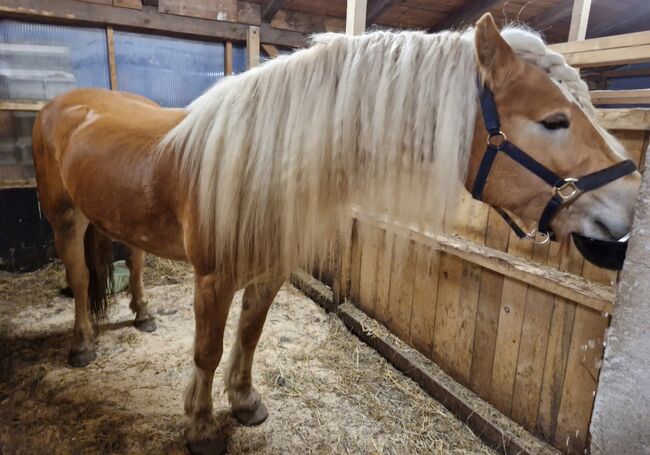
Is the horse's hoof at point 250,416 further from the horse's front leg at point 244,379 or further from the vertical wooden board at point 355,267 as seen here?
the vertical wooden board at point 355,267

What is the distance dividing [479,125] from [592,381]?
40.4 inches

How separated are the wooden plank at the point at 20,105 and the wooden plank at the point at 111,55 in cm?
52

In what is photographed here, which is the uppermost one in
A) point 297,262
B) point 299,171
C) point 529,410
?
point 299,171

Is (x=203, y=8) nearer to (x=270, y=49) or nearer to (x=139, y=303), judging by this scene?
(x=270, y=49)

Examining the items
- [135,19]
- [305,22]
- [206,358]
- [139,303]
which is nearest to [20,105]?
[135,19]

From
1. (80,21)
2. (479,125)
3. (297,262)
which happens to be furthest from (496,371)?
(80,21)

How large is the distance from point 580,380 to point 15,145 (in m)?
3.72

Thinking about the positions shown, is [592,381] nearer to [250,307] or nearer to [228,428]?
[250,307]

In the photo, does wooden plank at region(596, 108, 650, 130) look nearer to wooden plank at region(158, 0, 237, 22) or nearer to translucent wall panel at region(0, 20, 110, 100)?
wooden plank at region(158, 0, 237, 22)

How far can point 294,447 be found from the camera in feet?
5.09

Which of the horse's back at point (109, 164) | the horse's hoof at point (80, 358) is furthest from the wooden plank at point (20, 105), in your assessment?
the horse's hoof at point (80, 358)

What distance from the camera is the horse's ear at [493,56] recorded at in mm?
816

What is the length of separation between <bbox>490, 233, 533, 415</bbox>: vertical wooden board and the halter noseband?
Result: 2.21ft

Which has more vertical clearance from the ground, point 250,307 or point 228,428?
point 250,307
